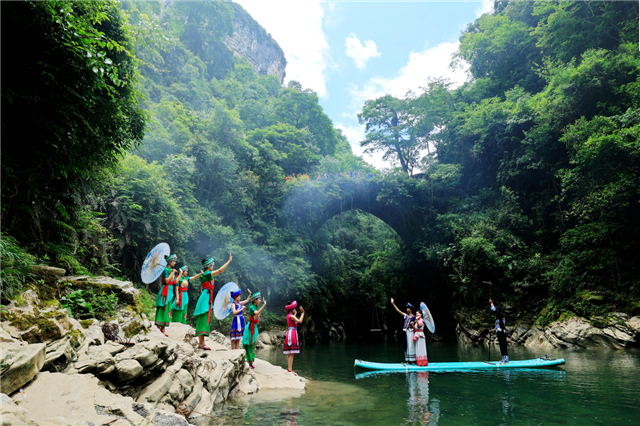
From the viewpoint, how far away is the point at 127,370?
351 centimetres

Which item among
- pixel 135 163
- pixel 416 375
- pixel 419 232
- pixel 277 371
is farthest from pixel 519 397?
pixel 419 232

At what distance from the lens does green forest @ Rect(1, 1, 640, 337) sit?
542cm

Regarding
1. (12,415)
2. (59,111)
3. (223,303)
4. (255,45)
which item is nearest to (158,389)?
(12,415)

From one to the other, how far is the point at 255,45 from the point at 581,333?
176ft

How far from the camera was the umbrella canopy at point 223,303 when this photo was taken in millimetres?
6719

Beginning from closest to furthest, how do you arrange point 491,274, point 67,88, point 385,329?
point 67,88 → point 491,274 → point 385,329

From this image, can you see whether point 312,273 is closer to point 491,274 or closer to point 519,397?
point 491,274

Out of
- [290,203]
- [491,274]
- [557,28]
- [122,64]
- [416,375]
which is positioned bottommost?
[416,375]

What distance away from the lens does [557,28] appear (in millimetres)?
15969

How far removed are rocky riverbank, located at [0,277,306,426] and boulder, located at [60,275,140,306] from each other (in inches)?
0.8

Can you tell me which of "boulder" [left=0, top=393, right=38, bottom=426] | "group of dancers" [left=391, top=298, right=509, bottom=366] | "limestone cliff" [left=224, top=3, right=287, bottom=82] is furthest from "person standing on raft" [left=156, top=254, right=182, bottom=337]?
"limestone cliff" [left=224, top=3, right=287, bottom=82]

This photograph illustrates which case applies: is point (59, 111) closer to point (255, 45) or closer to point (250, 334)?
point (250, 334)

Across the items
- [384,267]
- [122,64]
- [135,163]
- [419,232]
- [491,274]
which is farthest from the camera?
[384,267]

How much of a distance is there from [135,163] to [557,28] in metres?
19.6
